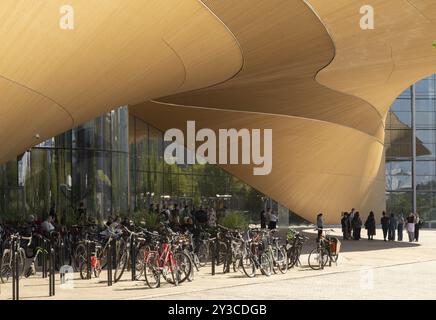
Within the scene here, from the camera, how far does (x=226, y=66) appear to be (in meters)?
21.9

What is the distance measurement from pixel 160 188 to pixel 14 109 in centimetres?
2685

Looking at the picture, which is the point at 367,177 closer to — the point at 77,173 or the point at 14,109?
the point at 77,173

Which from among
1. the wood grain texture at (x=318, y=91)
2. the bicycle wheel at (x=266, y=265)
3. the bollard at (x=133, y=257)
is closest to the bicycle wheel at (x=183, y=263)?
the bollard at (x=133, y=257)

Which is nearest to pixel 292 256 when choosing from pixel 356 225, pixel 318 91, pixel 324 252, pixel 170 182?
pixel 324 252

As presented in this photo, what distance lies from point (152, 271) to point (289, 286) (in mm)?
2521

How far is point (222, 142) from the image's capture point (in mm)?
36562

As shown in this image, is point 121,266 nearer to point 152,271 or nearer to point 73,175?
point 152,271

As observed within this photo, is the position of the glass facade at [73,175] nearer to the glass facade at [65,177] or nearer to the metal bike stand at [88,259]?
the glass facade at [65,177]

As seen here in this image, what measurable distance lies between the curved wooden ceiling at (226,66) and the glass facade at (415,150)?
2123 centimetres

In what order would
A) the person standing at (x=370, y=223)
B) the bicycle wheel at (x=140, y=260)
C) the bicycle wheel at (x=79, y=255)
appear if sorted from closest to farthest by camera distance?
the bicycle wheel at (x=140, y=260) < the bicycle wheel at (x=79, y=255) < the person standing at (x=370, y=223)

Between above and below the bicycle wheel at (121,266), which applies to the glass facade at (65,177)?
above

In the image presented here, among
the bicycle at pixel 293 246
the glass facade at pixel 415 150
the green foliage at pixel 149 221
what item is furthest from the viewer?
the glass facade at pixel 415 150

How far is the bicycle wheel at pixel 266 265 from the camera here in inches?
637
